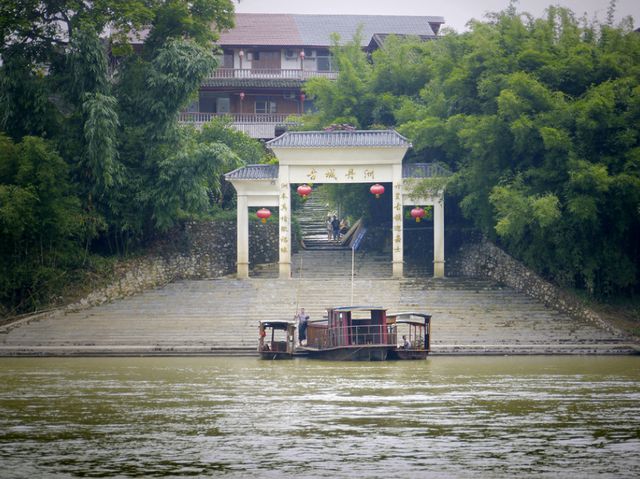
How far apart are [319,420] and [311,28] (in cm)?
4249

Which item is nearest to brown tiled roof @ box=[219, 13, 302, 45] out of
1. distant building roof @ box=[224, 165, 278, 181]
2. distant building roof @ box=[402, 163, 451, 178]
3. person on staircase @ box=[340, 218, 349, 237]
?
person on staircase @ box=[340, 218, 349, 237]

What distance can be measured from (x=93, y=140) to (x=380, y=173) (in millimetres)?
9220

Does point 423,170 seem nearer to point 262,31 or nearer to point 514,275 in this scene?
point 514,275

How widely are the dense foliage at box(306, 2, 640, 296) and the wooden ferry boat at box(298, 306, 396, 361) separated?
5.43m

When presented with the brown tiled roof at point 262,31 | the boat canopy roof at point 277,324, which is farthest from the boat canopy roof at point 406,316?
the brown tiled roof at point 262,31

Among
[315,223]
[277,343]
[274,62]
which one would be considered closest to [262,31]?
[274,62]

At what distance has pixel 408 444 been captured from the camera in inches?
613

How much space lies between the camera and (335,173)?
3656cm

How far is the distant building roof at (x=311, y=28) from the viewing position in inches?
2194

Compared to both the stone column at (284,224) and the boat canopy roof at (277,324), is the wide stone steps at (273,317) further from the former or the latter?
the boat canopy roof at (277,324)

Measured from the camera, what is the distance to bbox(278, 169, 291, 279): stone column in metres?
36.6

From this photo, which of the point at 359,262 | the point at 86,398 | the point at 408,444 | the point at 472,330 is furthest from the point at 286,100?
the point at 408,444

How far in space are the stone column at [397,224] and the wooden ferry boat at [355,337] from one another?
7.67m

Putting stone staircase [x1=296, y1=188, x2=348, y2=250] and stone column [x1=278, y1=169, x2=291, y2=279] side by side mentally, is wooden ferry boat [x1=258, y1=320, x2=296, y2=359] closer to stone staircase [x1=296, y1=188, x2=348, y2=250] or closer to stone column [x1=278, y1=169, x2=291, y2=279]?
stone column [x1=278, y1=169, x2=291, y2=279]
